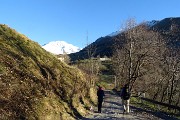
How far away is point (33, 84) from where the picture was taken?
21.9m

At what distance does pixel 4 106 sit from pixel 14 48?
10756 mm

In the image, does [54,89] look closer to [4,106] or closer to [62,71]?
[62,71]

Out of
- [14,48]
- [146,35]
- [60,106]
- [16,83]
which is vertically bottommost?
[60,106]

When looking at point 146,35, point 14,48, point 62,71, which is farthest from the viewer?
point 146,35

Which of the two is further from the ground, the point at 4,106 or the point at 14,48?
the point at 14,48

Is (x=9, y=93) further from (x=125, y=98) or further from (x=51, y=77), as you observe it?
(x=125, y=98)

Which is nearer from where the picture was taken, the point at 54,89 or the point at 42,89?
the point at 42,89

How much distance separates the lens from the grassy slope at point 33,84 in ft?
58.1

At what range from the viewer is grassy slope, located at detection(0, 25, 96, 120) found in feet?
58.1

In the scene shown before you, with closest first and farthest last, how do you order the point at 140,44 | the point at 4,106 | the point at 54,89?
the point at 4,106
the point at 54,89
the point at 140,44

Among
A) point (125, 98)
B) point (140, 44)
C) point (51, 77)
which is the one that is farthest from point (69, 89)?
point (140, 44)

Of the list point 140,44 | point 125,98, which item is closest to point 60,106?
point 125,98

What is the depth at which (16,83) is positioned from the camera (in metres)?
20.1

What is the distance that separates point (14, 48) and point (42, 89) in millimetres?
6008
